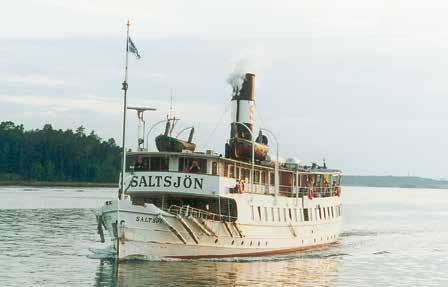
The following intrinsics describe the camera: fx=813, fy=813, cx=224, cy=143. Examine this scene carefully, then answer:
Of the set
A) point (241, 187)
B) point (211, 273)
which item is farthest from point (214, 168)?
point (211, 273)

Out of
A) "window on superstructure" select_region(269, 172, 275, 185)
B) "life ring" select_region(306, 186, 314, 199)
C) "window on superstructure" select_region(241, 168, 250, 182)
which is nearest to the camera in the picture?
"window on superstructure" select_region(241, 168, 250, 182)

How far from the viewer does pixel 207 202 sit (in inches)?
1880

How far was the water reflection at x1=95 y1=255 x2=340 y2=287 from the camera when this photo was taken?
40.7m

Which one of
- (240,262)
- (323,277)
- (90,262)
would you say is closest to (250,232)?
(240,262)

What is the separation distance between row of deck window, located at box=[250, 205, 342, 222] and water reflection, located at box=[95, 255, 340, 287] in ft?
9.33

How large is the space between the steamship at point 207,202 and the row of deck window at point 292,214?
7cm

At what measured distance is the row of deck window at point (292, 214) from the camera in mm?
50656

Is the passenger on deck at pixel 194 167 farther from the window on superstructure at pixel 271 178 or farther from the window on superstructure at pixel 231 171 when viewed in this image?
the window on superstructure at pixel 271 178

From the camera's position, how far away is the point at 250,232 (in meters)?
49.2

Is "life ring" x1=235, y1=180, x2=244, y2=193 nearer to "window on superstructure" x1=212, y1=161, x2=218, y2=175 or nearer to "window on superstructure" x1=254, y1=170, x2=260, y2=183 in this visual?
"window on superstructure" x1=212, y1=161, x2=218, y2=175

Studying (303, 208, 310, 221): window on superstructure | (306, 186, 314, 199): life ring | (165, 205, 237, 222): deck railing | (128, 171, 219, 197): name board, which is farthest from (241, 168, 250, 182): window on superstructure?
(306, 186, 314, 199): life ring

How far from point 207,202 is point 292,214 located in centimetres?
979

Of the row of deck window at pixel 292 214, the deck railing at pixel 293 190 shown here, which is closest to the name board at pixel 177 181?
the deck railing at pixel 293 190

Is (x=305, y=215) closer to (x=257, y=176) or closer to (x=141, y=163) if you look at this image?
(x=257, y=176)
